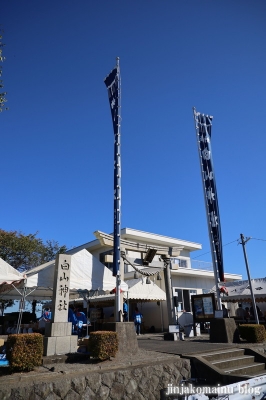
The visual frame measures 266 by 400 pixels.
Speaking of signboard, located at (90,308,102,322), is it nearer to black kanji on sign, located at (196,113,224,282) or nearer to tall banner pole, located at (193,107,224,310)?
tall banner pole, located at (193,107,224,310)

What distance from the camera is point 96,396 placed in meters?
5.60

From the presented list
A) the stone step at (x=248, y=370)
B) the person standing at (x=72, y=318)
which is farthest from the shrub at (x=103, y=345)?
the person standing at (x=72, y=318)

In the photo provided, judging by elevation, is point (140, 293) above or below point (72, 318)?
above

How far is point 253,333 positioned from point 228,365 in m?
3.54

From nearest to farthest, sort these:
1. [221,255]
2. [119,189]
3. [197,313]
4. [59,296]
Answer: [59,296]
[119,189]
[221,255]
[197,313]

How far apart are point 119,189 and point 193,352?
241 inches

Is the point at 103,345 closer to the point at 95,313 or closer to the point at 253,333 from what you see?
the point at 253,333

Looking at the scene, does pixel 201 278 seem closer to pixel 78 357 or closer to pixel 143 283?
pixel 143 283

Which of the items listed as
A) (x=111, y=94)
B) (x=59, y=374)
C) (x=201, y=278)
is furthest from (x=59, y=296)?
(x=201, y=278)

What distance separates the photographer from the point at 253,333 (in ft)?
34.7

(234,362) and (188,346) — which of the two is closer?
(234,362)

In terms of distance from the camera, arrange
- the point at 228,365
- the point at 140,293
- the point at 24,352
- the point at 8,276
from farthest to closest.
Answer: the point at 140,293 → the point at 8,276 → the point at 228,365 → the point at 24,352

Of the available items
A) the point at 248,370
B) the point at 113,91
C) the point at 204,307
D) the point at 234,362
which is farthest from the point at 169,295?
the point at 113,91

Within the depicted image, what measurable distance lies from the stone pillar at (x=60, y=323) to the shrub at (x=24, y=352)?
1783 mm
